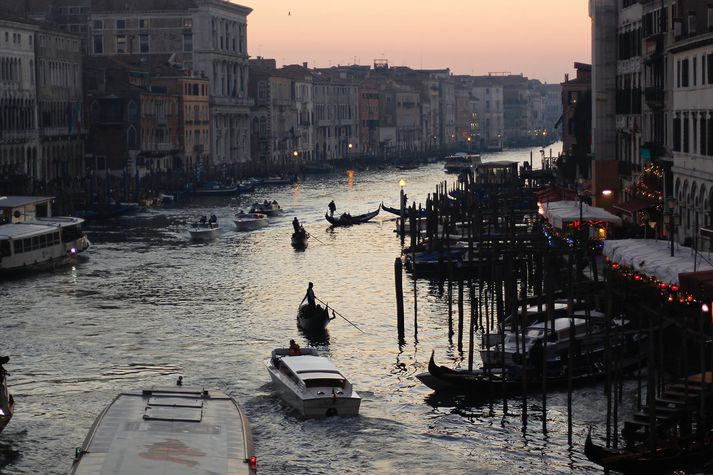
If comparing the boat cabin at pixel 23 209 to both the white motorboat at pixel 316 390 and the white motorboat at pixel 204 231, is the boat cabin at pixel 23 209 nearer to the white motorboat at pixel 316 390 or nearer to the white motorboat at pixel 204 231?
the white motorboat at pixel 204 231

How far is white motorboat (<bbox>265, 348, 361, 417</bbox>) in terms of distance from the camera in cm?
2781

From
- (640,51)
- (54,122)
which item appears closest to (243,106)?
(54,122)

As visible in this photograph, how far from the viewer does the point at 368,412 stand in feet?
93.7

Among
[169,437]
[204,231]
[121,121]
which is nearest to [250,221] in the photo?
[204,231]

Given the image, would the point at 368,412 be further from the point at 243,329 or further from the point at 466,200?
the point at 466,200

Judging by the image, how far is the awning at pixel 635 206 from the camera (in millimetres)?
44344

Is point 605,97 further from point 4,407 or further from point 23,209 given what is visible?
point 4,407

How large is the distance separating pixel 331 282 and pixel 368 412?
2040 cm

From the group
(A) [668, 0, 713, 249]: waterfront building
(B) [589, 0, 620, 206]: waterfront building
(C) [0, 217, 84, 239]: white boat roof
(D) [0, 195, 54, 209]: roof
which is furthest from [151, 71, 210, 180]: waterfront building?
(A) [668, 0, 713, 249]: waterfront building

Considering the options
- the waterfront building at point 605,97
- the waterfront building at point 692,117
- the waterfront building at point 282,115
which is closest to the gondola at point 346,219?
the waterfront building at point 605,97

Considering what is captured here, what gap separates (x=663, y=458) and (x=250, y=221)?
4944 centimetres

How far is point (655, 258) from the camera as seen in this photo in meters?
30.8

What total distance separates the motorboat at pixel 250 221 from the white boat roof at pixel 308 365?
39835mm

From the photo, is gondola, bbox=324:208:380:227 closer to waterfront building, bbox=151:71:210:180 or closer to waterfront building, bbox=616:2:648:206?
waterfront building, bbox=616:2:648:206
